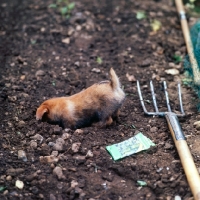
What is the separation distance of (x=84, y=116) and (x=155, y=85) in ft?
4.60

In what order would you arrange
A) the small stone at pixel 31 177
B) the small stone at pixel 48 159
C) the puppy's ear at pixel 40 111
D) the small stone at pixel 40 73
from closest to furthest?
the small stone at pixel 31 177 < the small stone at pixel 48 159 < the puppy's ear at pixel 40 111 < the small stone at pixel 40 73

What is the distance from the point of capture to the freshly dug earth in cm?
425

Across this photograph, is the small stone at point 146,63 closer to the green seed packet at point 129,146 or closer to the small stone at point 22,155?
the green seed packet at point 129,146

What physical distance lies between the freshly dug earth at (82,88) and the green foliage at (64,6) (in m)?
0.11

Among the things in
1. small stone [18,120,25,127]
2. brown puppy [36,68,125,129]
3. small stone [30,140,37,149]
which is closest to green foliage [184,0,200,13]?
brown puppy [36,68,125,129]

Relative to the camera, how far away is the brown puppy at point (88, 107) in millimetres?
4859

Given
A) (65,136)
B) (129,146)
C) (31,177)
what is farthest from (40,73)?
(31,177)

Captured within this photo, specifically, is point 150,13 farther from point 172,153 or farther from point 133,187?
point 133,187

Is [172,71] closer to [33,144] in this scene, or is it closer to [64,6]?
[33,144]

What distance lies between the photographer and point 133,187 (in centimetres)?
423

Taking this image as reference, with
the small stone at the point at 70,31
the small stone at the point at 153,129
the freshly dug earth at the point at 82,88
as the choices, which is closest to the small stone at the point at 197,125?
the freshly dug earth at the point at 82,88

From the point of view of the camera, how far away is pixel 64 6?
7.82 meters

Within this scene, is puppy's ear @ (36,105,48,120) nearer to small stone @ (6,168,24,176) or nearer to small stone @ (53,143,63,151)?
small stone @ (53,143,63,151)

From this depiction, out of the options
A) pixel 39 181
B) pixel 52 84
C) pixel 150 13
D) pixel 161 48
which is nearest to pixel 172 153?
pixel 39 181
